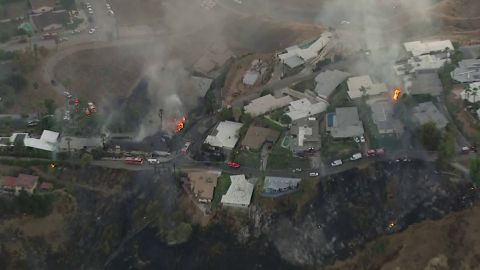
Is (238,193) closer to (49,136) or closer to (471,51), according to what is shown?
(49,136)

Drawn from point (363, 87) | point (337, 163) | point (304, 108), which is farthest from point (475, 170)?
point (304, 108)

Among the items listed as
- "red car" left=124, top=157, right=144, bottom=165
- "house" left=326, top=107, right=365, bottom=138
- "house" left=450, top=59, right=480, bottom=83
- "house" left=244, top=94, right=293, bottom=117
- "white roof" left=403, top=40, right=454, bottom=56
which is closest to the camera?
"house" left=326, top=107, right=365, bottom=138

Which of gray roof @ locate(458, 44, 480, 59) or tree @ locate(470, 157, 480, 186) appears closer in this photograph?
tree @ locate(470, 157, 480, 186)

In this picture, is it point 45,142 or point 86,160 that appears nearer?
point 86,160

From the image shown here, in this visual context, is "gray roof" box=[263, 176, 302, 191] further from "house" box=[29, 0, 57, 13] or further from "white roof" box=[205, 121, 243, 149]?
"house" box=[29, 0, 57, 13]

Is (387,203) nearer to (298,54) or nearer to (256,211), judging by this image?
(256,211)

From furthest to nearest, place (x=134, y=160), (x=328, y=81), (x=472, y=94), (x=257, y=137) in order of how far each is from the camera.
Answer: (x=328, y=81)
(x=134, y=160)
(x=257, y=137)
(x=472, y=94)

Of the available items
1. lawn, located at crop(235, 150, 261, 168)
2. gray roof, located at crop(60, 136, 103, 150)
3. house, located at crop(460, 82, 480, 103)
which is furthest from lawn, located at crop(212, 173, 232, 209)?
house, located at crop(460, 82, 480, 103)
